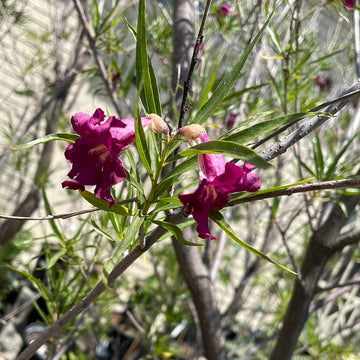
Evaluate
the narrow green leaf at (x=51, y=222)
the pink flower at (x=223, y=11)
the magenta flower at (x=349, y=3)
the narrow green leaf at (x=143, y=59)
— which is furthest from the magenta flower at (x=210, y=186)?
the pink flower at (x=223, y=11)

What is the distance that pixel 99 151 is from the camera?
2.06 feet

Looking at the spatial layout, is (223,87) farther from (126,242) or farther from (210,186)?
(126,242)

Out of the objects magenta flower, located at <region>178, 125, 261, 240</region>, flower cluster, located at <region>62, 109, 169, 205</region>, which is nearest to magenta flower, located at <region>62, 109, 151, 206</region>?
flower cluster, located at <region>62, 109, 169, 205</region>

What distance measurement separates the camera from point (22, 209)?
2.39 meters

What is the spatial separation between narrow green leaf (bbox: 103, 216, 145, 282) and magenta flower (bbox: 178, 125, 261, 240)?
0.09m

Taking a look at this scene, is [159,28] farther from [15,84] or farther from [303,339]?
[15,84]

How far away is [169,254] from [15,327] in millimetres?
1137

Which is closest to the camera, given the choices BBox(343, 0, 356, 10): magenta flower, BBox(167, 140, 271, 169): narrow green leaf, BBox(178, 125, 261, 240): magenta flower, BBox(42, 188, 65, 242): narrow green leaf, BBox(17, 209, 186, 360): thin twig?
BBox(167, 140, 271, 169): narrow green leaf

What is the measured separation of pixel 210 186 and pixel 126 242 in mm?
140

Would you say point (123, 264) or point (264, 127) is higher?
point (264, 127)

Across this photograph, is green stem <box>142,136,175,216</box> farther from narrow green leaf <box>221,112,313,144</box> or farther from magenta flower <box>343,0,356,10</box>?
magenta flower <box>343,0,356,10</box>

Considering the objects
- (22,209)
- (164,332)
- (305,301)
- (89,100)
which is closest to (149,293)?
(164,332)

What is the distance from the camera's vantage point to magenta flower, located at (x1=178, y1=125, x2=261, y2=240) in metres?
0.59

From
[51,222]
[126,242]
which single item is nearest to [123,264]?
[126,242]
